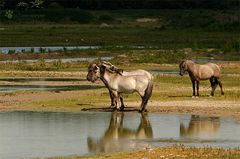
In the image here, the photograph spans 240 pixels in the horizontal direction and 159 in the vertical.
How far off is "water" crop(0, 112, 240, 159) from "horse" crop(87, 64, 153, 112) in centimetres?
65

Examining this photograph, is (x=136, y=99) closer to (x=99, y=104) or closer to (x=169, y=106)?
(x=99, y=104)

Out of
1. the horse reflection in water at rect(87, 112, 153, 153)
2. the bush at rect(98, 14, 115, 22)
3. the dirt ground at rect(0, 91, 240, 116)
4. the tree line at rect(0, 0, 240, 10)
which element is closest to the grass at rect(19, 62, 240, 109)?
the dirt ground at rect(0, 91, 240, 116)

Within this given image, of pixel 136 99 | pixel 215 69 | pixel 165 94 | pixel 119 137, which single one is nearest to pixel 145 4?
pixel 165 94

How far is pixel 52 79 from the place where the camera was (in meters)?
42.5

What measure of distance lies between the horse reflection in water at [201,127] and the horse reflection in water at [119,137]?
97 centimetres

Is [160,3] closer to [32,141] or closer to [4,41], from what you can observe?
[4,41]

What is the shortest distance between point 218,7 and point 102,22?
33.7 meters

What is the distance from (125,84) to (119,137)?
523 cm

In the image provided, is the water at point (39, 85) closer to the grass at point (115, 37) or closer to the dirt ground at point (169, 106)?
the dirt ground at point (169, 106)

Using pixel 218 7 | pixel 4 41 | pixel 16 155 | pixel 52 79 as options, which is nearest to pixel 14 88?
pixel 52 79

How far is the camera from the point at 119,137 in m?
23.8

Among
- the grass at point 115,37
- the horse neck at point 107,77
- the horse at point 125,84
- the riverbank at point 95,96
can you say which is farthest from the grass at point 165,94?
the grass at point 115,37

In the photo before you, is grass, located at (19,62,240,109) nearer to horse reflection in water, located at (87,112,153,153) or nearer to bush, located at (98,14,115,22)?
horse reflection in water, located at (87,112,153,153)

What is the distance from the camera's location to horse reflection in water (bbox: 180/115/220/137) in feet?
80.1
